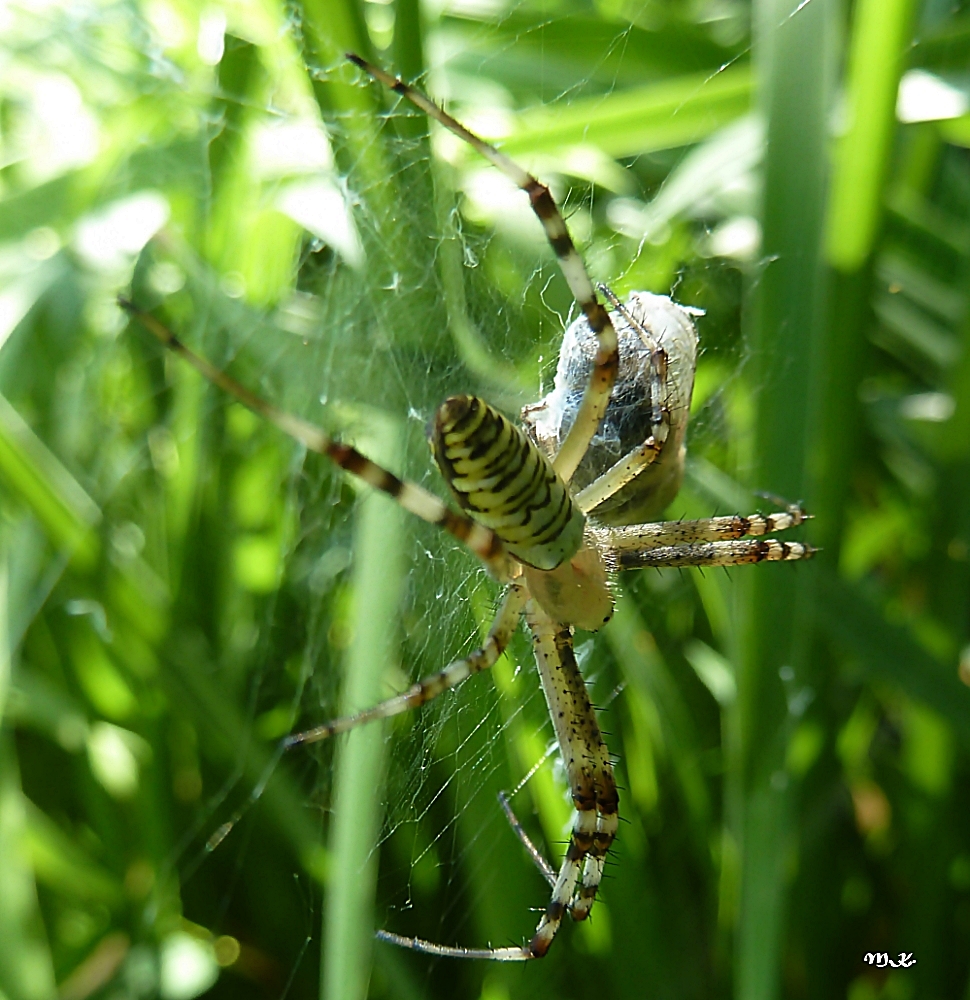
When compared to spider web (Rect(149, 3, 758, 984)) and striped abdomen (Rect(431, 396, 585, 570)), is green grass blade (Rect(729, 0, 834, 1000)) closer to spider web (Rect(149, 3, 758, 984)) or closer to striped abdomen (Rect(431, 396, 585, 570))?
spider web (Rect(149, 3, 758, 984))

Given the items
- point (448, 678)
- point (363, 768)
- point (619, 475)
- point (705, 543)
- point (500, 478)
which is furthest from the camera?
point (705, 543)

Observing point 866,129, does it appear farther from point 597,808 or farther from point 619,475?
point 597,808

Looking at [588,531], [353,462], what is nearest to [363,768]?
[353,462]

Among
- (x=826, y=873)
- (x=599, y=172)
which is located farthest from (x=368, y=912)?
(x=599, y=172)

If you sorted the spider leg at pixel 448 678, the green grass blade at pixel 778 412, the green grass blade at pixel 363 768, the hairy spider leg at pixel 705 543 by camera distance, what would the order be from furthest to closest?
the hairy spider leg at pixel 705 543 < the green grass blade at pixel 778 412 < the spider leg at pixel 448 678 < the green grass blade at pixel 363 768

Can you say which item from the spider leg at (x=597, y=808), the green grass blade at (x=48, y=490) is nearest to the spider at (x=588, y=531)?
the spider leg at (x=597, y=808)

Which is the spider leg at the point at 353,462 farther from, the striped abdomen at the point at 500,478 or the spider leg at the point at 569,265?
the spider leg at the point at 569,265

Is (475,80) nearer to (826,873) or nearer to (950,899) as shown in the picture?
(826,873)
